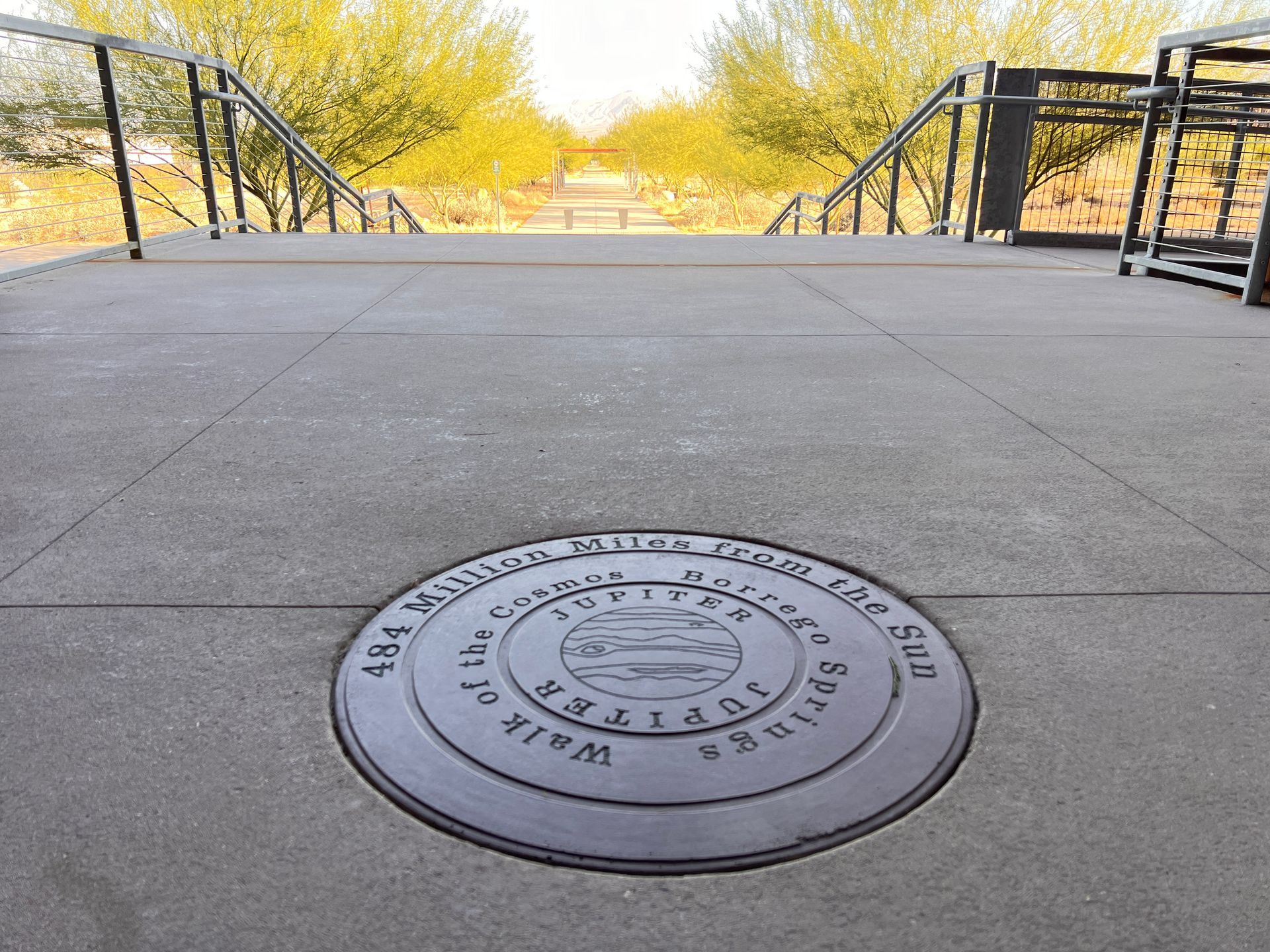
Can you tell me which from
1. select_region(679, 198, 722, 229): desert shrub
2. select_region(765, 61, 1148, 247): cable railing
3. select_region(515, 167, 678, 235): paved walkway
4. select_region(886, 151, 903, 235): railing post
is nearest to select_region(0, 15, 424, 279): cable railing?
select_region(515, 167, 678, 235): paved walkway

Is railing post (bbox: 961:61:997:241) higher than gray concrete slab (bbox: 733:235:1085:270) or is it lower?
higher

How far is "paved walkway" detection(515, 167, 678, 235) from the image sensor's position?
41.8 m

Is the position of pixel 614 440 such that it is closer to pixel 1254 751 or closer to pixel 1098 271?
pixel 1254 751

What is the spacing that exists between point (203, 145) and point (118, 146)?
2152 mm

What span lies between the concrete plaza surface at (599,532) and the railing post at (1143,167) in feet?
7.23

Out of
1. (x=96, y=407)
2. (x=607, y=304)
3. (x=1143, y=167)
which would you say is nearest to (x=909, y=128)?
(x=1143, y=167)

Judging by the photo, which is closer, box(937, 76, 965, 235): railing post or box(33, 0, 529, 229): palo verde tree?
box(937, 76, 965, 235): railing post

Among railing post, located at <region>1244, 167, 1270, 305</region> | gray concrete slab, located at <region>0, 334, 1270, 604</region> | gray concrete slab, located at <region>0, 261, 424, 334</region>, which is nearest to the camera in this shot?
gray concrete slab, located at <region>0, 334, 1270, 604</region>

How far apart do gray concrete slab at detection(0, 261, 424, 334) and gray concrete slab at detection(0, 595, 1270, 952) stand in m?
3.87

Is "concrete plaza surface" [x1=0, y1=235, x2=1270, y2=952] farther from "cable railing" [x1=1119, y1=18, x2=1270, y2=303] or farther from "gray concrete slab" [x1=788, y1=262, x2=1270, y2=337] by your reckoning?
"cable railing" [x1=1119, y1=18, x2=1270, y2=303]

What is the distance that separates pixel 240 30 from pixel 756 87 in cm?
1069

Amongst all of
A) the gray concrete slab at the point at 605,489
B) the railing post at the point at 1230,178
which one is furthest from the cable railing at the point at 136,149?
the railing post at the point at 1230,178

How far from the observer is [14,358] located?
4.63 metres

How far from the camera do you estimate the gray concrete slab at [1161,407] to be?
296 centimetres
